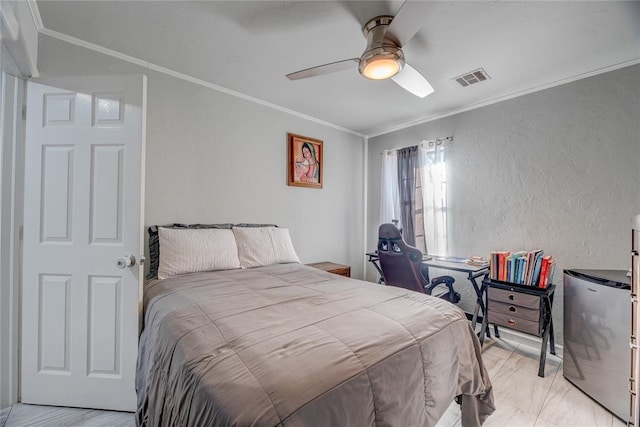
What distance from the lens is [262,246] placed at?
101 inches

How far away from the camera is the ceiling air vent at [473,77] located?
2.35 meters

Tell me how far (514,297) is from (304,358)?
2125 millimetres

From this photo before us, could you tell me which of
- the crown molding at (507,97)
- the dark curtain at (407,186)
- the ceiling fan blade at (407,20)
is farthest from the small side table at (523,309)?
the ceiling fan blade at (407,20)

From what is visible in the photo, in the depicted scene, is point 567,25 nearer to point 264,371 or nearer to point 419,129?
point 419,129

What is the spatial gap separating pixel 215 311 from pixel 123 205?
97 centimetres

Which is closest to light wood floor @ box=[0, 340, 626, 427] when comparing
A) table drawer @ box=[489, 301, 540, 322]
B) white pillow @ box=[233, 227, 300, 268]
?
table drawer @ box=[489, 301, 540, 322]

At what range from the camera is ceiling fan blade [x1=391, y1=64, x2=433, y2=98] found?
6.15 ft

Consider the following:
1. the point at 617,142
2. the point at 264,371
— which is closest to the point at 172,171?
the point at 264,371

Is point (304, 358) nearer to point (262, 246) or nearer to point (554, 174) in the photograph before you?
point (262, 246)

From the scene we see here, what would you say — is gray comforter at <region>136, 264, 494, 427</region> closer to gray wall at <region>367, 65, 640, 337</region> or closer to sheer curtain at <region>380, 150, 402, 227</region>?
gray wall at <region>367, 65, 640, 337</region>

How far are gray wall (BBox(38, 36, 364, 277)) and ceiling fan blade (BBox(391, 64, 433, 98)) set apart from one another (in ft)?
5.30

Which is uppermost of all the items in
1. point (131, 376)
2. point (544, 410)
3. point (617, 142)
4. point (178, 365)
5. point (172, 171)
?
point (617, 142)

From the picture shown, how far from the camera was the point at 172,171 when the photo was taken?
2.41 meters

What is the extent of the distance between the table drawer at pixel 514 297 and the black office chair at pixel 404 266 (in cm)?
29
